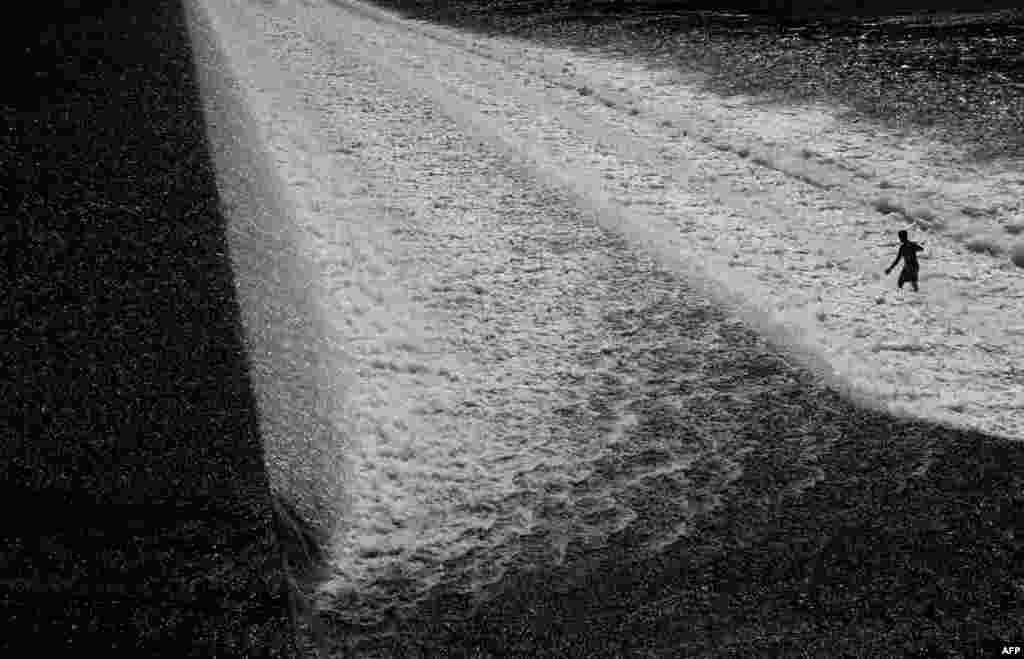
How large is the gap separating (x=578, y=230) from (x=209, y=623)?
3833 mm

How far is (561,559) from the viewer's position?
319 centimetres

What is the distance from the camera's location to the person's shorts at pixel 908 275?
4762 millimetres

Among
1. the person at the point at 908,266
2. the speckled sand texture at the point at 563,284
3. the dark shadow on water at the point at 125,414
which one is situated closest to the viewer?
the dark shadow on water at the point at 125,414

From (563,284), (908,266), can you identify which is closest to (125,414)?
(563,284)

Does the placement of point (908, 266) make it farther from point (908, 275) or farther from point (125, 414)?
point (125, 414)

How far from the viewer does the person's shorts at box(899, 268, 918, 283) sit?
4.76 metres

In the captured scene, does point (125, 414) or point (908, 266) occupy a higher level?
point (908, 266)

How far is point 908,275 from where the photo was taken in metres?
4.79

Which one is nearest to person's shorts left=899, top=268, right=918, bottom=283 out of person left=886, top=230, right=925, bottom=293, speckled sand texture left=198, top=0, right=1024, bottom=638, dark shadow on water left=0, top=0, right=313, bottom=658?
person left=886, top=230, right=925, bottom=293

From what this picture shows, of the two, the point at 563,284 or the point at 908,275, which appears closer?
the point at 908,275

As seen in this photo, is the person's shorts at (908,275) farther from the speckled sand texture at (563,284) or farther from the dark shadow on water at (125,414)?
the dark shadow on water at (125,414)

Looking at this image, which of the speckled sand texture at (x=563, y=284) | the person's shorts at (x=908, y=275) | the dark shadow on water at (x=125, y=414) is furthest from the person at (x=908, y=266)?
the dark shadow on water at (x=125, y=414)

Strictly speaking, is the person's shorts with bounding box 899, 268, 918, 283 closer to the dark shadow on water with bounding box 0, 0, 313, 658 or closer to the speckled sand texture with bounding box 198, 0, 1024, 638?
the speckled sand texture with bounding box 198, 0, 1024, 638

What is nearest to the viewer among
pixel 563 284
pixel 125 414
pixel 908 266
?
pixel 125 414
